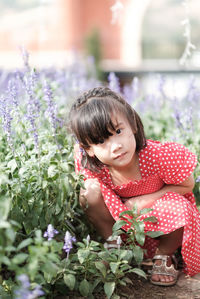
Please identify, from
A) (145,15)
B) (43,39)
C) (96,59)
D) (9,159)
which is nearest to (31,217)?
(9,159)

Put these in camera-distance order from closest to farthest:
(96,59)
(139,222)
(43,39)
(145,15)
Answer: (139,222) → (96,59) → (43,39) → (145,15)

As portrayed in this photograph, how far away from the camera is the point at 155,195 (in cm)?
258

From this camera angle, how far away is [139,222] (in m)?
2.30

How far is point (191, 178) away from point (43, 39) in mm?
17055

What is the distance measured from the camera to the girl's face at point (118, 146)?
237cm

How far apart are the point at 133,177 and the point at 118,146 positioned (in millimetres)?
322

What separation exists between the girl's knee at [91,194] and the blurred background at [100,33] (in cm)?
1317

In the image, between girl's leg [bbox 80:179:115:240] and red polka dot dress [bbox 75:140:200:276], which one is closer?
red polka dot dress [bbox 75:140:200:276]

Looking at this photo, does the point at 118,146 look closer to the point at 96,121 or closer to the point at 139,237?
the point at 96,121

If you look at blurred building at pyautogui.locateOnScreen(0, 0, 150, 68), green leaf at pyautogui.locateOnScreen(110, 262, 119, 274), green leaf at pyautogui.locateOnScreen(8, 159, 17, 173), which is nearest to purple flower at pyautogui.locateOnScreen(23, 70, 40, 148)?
green leaf at pyautogui.locateOnScreen(8, 159, 17, 173)

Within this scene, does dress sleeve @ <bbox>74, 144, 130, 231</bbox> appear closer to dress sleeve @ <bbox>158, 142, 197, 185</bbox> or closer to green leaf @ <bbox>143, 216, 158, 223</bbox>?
green leaf @ <bbox>143, 216, 158, 223</bbox>

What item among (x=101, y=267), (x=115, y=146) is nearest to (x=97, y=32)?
(x=115, y=146)

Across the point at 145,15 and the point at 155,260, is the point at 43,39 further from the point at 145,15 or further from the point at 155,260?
the point at 155,260

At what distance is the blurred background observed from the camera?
1800cm
